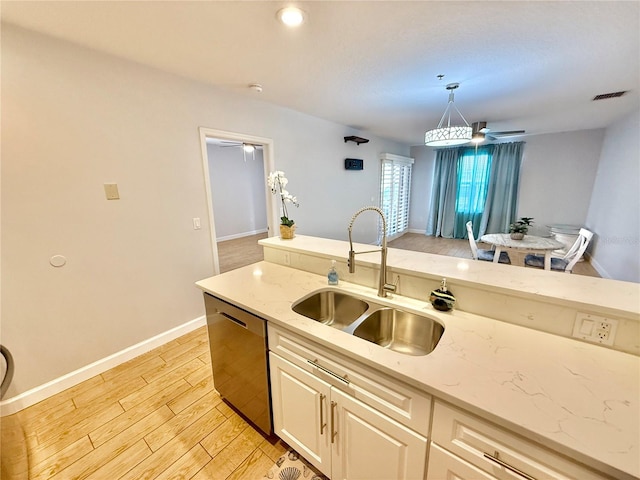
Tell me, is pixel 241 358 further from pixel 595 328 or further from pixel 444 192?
pixel 444 192

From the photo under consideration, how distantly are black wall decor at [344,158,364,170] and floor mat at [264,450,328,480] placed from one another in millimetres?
4065

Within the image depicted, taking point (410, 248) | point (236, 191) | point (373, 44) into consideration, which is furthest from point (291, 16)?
point (236, 191)

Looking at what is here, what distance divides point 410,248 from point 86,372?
559cm

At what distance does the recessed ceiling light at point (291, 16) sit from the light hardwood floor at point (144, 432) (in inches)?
99.2

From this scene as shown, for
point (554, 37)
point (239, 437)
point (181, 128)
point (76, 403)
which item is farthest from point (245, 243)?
point (554, 37)

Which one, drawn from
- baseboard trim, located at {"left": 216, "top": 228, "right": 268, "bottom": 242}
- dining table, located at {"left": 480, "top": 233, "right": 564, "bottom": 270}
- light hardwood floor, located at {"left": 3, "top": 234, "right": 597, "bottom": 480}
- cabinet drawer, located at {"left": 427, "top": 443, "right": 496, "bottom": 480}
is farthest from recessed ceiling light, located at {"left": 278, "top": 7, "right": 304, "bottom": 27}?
baseboard trim, located at {"left": 216, "top": 228, "right": 268, "bottom": 242}

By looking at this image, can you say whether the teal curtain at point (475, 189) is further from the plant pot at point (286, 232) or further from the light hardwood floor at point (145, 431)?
the light hardwood floor at point (145, 431)

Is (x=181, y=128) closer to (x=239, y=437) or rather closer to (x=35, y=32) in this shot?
(x=35, y=32)

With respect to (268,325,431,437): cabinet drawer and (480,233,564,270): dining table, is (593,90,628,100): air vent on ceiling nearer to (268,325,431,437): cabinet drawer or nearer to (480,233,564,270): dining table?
(480,233,564,270): dining table

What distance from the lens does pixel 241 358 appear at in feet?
4.94

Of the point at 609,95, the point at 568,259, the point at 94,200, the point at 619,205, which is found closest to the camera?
the point at 94,200

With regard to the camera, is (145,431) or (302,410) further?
(145,431)

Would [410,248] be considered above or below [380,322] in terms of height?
below

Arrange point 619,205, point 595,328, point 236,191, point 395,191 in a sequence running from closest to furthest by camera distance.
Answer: point 595,328
point 619,205
point 395,191
point 236,191
